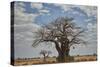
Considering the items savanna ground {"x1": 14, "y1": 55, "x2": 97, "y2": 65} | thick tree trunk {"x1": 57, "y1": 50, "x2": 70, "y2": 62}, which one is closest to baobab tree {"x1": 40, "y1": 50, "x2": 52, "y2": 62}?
savanna ground {"x1": 14, "y1": 55, "x2": 97, "y2": 65}

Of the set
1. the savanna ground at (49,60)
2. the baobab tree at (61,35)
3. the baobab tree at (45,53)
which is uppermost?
the baobab tree at (61,35)

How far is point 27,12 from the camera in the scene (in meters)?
2.81

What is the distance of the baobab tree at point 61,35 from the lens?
290 cm

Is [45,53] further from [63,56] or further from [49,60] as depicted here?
[63,56]

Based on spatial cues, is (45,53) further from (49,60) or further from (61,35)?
(61,35)

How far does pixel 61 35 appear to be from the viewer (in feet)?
9.78

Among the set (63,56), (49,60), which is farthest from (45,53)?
(63,56)

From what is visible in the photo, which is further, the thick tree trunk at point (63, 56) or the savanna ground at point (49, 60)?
the thick tree trunk at point (63, 56)

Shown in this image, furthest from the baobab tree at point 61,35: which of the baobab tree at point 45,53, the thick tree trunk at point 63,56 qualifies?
the baobab tree at point 45,53

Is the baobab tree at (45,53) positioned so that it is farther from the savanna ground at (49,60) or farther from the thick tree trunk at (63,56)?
the thick tree trunk at (63,56)

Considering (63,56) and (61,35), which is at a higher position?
(61,35)
